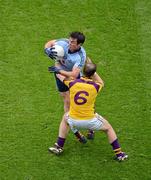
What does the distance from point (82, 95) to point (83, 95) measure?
14 millimetres

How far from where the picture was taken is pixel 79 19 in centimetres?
1177

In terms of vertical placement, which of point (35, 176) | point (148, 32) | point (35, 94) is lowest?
point (35, 176)

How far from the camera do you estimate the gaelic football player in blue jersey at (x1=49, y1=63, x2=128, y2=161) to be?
7.72 metres

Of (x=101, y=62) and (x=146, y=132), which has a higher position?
(x=101, y=62)

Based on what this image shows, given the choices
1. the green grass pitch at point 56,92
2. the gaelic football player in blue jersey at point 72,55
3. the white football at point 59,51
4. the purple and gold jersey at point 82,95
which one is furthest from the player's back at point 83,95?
the green grass pitch at point 56,92

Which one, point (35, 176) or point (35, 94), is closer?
point (35, 176)

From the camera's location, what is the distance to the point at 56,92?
386 inches

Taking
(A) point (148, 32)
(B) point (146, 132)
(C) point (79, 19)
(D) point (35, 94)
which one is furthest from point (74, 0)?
(B) point (146, 132)

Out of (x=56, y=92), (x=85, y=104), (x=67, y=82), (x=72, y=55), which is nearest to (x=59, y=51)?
(x=72, y=55)

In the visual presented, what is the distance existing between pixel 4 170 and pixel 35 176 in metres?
0.47

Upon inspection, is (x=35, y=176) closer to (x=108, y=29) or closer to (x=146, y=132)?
(x=146, y=132)

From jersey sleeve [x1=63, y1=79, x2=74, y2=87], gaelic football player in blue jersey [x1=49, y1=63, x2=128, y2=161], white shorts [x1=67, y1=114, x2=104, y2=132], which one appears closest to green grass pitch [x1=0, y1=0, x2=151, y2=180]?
gaelic football player in blue jersey [x1=49, y1=63, x2=128, y2=161]

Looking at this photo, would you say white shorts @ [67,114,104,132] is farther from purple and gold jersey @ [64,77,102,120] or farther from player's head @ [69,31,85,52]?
player's head @ [69,31,85,52]

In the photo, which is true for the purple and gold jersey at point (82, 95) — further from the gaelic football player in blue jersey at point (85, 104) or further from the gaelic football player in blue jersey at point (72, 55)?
the gaelic football player in blue jersey at point (72, 55)
